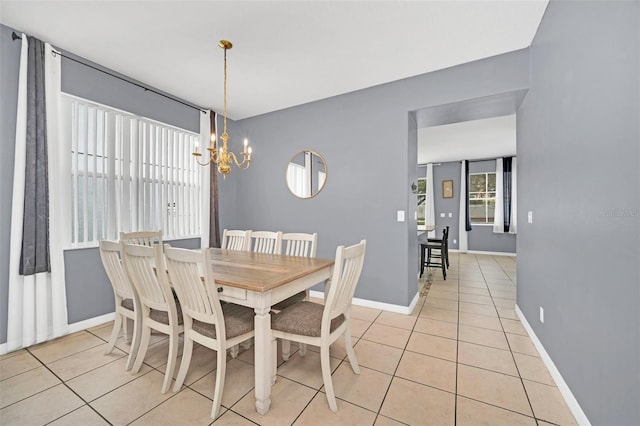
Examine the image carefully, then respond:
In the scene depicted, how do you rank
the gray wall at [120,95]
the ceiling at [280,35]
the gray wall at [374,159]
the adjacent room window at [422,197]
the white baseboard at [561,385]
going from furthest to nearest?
the adjacent room window at [422,197] → the gray wall at [374,159] → the gray wall at [120,95] → the ceiling at [280,35] → the white baseboard at [561,385]

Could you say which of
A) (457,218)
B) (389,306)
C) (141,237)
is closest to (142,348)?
(141,237)

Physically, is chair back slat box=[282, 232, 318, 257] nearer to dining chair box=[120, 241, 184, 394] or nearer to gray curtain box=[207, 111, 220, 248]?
dining chair box=[120, 241, 184, 394]

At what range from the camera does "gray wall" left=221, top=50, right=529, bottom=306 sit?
9.27 feet

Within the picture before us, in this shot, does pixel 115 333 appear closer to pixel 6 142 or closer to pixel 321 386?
pixel 321 386

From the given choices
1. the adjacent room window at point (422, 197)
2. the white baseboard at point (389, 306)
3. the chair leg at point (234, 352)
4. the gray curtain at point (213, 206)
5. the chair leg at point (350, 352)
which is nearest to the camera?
the chair leg at point (350, 352)

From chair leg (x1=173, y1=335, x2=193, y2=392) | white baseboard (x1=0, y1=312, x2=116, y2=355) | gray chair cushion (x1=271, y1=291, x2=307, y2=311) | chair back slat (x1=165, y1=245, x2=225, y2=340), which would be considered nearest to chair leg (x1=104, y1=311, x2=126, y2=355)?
white baseboard (x1=0, y1=312, x2=116, y2=355)

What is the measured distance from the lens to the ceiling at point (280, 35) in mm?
2027

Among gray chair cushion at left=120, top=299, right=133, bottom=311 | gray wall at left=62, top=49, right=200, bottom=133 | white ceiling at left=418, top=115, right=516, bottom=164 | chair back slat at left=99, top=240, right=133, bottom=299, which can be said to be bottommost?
gray chair cushion at left=120, top=299, right=133, bottom=311

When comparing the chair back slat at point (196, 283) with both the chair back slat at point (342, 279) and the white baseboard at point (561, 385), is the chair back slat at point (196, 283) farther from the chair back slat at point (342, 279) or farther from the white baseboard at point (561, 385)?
the white baseboard at point (561, 385)

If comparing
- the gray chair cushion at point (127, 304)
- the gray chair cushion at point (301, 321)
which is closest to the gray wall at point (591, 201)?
the gray chair cushion at point (301, 321)

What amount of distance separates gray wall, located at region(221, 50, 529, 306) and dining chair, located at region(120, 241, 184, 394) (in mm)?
2215

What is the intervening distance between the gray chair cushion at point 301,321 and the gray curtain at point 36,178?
2.27 m

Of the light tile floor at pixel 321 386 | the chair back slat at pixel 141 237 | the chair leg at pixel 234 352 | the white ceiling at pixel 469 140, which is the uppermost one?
the white ceiling at pixel 469 140

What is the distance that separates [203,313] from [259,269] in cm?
49
